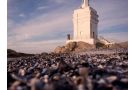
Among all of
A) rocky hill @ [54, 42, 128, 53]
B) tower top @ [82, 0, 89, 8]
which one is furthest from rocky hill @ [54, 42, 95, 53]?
tower top @ [82, 0, 89, 8]

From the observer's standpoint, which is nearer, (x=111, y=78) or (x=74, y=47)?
(x=111, y=78)

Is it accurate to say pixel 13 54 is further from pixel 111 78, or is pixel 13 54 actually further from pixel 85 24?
pixel 111 78

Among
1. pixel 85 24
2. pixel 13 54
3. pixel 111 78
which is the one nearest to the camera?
pixel 111 78

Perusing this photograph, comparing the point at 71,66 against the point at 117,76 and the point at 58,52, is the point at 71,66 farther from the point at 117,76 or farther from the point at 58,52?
the point at 117,76

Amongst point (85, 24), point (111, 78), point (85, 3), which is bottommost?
point (111, 78)

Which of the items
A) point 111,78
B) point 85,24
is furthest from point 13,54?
point 111,78

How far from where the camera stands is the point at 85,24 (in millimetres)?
2494

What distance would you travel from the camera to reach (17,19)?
270 cm

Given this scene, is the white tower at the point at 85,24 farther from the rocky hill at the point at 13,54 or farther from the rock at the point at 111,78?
the rocky hill at the point at 13,54

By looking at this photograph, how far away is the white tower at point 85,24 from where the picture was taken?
2.46 metres

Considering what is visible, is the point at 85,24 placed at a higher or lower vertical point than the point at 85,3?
lower

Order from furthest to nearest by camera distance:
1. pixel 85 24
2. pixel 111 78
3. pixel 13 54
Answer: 1. pixel 13 54
2. pixel 85 24
3. pixel 111 78

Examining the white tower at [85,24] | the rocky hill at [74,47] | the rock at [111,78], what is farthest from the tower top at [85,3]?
the rock at [111,78]
